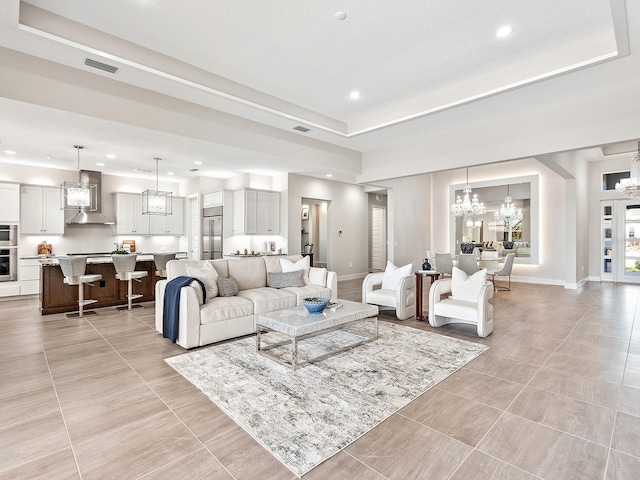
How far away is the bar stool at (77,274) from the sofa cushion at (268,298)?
8.46ft

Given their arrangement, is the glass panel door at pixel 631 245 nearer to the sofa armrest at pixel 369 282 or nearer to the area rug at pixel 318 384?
the sofa armrest at pixel 369 282

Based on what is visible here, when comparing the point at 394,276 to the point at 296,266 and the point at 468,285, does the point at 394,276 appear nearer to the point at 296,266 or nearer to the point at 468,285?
the point at 468,285

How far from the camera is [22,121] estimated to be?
14.2ft

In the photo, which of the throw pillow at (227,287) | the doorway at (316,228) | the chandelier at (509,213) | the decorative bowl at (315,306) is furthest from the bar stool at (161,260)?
the chandelier at (509,213)

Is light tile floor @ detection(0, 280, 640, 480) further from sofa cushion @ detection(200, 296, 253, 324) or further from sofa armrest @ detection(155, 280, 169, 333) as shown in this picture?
sofa cushion @ detection(200, 296, 253, 324)

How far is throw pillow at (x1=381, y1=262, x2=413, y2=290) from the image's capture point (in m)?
5.28

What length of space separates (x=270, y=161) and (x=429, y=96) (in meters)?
3.11

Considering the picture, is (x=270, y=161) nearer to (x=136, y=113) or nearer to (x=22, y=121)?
(x=136, y=113)

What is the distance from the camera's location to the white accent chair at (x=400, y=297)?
5.03 meters

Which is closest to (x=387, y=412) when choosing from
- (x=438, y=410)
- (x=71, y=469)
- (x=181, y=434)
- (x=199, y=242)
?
(x=438, y=410)

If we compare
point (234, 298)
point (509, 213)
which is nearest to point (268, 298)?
point (234, 298)

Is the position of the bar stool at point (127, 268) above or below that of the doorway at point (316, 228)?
below

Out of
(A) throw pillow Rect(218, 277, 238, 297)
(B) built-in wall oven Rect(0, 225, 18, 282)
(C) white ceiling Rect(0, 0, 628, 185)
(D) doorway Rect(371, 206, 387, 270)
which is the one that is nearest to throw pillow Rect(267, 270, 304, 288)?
(A) throw pillow Rect(218, 277, 238, 297)

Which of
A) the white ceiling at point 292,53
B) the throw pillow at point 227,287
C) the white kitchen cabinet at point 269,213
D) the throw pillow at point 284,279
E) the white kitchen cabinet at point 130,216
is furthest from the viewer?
the white kitchen cabinet at point 130,216
